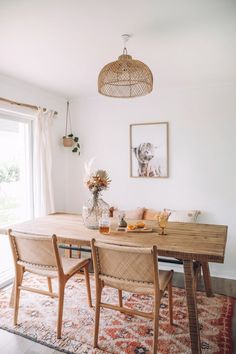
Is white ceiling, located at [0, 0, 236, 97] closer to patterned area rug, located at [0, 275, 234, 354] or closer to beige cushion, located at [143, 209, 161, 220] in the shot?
beige cushion, located at [143, 209, 161, 220]

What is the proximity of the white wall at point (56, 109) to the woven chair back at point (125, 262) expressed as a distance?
223cm

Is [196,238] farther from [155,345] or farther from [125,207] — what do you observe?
[125,207]

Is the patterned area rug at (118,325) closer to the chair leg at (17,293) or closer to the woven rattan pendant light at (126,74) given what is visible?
the chair leg at (17,293)

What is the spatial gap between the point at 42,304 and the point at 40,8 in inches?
98.3

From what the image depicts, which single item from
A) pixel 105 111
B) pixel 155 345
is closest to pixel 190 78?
pixel 105 111

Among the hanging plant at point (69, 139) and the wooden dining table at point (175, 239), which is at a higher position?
the hanging plant at point (69, 139)

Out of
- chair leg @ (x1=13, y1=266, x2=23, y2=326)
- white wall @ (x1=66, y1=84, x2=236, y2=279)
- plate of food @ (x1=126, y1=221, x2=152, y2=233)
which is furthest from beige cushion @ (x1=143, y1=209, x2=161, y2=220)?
chair leg @ (x1=13, y1=266, x2=23, y2=326)

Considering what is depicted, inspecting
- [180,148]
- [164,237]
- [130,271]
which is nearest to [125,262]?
[130,271]

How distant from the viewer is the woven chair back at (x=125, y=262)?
71.7 inches

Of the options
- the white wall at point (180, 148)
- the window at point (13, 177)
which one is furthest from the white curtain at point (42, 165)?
the white wall at point (180, 148)

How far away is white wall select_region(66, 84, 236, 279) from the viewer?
3.44 m

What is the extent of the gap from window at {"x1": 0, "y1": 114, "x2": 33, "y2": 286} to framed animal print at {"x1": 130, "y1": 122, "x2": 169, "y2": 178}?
1394 mm

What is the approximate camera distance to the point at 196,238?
2.17 meters

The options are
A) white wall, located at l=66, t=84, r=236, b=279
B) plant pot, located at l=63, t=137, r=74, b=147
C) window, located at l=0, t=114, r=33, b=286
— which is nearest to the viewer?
window, located at l=0, t=114, r=33, b=286
